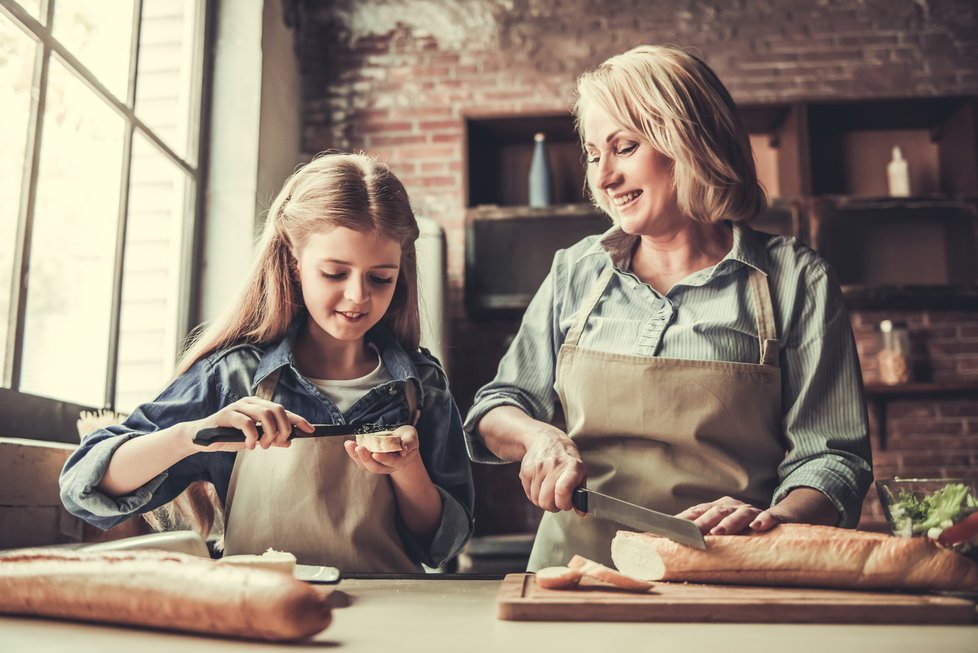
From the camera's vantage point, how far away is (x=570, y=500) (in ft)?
4.76

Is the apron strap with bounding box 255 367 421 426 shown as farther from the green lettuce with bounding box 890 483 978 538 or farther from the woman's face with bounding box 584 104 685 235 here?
the green lettuce with bounding box 890 483 978 538

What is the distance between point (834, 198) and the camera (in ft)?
13.2

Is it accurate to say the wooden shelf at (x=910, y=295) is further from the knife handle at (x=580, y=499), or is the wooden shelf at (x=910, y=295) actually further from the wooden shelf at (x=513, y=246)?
the knife handle at (x=580, y=499)

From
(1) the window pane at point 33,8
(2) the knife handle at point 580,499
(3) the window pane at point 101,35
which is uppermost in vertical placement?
(3) the window pane at point 101,35

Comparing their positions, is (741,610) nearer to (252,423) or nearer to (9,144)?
(252,423)

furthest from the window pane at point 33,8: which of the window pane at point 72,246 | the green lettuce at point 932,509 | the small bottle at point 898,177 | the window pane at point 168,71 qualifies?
the small bottle at point 898,177

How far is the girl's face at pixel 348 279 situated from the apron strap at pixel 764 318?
74cm

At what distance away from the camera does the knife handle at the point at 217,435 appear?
139cm

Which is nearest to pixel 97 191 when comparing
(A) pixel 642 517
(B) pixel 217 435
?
(B) pixel 217 435

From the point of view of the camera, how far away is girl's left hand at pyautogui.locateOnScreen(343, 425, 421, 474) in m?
1.54

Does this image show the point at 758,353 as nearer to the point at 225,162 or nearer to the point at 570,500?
the point at 570,500

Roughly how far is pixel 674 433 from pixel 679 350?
0.17 metres

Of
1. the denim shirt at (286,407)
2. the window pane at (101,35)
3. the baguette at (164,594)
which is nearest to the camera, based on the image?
the baguette at (164,594)

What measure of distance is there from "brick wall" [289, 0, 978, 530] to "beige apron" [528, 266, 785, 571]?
2.62m
